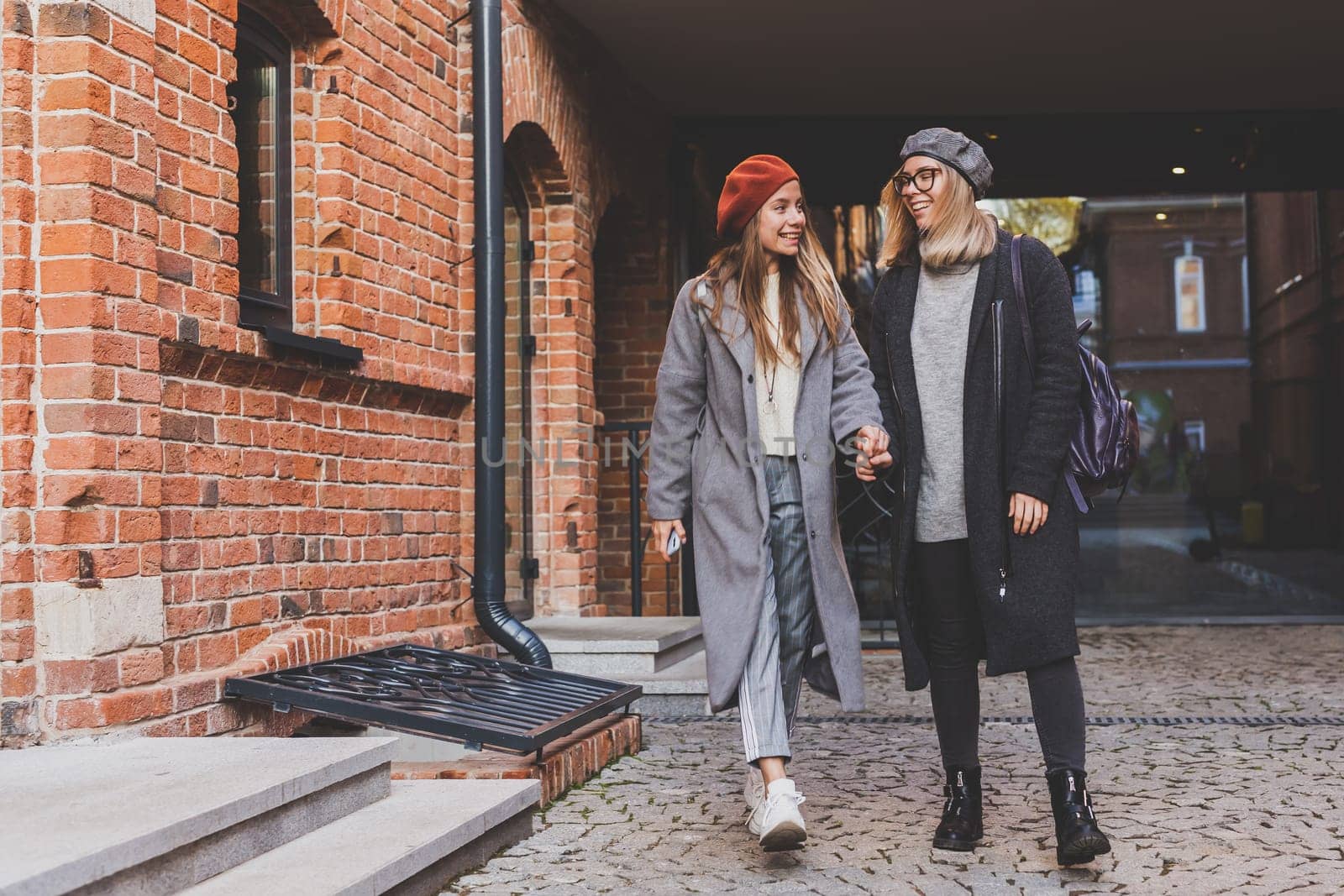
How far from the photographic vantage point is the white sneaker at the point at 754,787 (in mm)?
3469

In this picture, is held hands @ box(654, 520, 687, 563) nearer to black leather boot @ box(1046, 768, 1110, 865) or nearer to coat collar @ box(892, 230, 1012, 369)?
coat collar @ box(892, 230, 1012, 369)

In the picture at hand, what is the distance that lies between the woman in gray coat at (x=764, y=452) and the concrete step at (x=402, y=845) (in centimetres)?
62

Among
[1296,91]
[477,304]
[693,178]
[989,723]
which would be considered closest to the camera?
[989,723]

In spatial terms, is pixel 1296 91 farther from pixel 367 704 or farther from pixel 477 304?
pixel 367 704

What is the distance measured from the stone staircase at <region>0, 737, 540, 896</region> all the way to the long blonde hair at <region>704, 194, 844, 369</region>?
1327mm

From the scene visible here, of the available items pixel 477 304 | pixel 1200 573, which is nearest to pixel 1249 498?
pixel 1200 573

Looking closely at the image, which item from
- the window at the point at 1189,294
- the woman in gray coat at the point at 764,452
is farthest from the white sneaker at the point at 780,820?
the window at the point at 1189,294

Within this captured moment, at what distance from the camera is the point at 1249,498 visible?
985cm

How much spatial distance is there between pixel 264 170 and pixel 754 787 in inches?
107

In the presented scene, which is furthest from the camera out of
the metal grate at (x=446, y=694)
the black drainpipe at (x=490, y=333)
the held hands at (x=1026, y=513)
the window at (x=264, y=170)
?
the black drainpipe at (x=490, y=333)

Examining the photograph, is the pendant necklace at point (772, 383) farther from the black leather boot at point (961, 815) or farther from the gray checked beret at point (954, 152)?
the black leather boot at point (961, 815)

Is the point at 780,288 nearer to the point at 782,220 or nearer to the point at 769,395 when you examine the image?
the point at 782,220

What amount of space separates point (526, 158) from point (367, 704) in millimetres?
4038

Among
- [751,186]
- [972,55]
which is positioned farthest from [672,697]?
[972,55]
